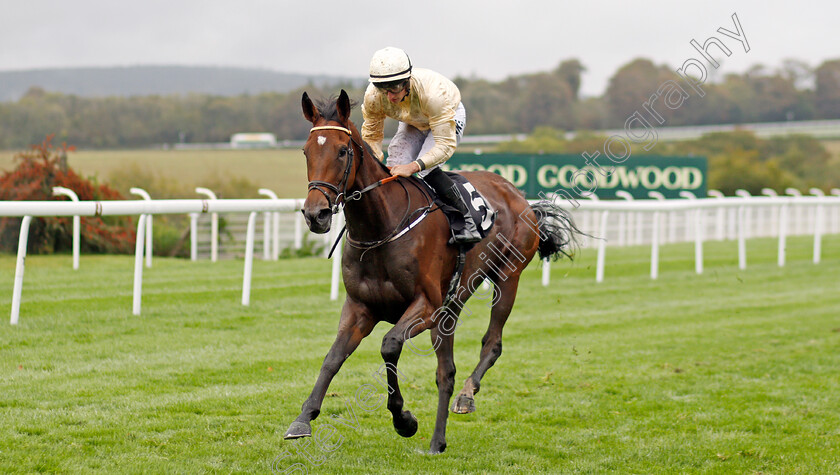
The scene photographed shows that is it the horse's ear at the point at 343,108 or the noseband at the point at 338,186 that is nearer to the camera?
the noseband at the point at 338,186

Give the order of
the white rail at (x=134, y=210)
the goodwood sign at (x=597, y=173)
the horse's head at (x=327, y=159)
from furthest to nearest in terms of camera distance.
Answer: the goodwood sign at (x=597, y=173) → the white rail at (x=134, y=210) → the horse's head at (x=327, y=159)

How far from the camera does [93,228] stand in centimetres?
1289

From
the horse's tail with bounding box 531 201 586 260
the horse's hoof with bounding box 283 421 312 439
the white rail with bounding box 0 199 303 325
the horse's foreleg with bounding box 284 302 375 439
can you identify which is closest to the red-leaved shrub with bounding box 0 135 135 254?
the white rail with bounding box 0 199 303 325

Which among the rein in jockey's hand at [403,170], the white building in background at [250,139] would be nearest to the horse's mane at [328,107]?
the rein in jockey's hand at [403,170]

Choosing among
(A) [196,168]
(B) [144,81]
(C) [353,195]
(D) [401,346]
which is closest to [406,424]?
(D) [401,346]

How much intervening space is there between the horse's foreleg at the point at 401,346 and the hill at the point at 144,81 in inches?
900

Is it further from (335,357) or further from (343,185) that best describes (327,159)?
(335,357)

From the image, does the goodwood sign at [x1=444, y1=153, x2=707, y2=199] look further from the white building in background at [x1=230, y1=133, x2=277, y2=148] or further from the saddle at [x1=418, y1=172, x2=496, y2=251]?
the saddle at [x1=418, y1=172, x2=496, y2=251]

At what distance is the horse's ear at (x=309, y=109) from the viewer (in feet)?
12.7

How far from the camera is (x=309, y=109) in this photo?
3912mm

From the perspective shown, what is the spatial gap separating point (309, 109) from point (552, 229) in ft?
8.50

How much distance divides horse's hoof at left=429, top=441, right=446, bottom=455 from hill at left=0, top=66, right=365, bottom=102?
2287 cm

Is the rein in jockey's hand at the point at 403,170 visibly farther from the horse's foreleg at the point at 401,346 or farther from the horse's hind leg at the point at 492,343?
the horse's hind leg at the point at 492,343

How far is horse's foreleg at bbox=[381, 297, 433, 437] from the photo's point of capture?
4.05 meters
